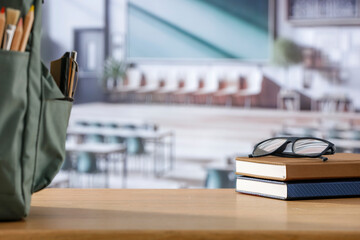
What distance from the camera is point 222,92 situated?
A: 48.8ft

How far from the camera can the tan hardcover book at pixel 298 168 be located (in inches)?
43.5

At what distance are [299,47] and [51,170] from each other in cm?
1420

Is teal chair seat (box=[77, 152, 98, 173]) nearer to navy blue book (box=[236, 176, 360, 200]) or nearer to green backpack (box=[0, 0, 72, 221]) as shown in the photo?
navy blue book (box=[236, 176, 360, 200])

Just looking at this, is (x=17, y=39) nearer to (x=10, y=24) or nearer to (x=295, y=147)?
(x=10, y=24)

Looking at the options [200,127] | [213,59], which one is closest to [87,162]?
[200,127]

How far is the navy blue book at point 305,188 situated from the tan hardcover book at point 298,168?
0.02m

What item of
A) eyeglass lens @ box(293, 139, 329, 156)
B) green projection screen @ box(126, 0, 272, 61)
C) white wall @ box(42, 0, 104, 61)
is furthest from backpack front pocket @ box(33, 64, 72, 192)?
white wall @ box(42, 0, 104, 61)

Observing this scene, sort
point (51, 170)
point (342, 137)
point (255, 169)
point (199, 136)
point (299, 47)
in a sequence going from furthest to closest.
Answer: point (299, 47) < point (199, 136) < point (342, 137) < point (255, 169) < point (51, 170)

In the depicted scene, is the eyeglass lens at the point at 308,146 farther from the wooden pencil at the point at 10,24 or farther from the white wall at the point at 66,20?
the white wall at the point at 66,20

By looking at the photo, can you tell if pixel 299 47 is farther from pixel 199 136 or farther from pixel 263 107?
pixel 199 136

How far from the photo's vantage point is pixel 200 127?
37.3ft

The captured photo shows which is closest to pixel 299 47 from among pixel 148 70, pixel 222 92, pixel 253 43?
pixel 253 43

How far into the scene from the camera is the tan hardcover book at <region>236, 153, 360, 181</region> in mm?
1104

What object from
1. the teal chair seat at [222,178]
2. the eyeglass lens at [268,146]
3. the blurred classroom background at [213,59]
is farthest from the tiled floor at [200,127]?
the eyeglass lens at [268,146]
